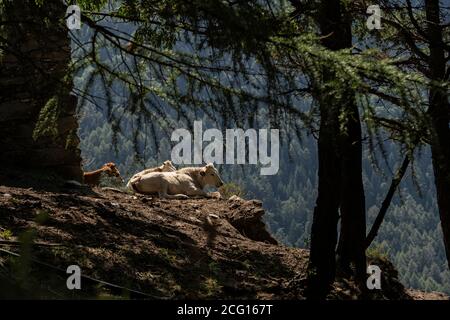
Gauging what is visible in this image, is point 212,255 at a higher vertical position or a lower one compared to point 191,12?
lower

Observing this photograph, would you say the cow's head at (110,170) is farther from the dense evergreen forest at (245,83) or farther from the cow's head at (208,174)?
the dense evergreen forest at (245,83)

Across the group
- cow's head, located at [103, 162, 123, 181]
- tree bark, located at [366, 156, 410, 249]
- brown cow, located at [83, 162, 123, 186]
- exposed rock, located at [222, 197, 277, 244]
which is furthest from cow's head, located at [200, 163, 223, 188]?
tree bark, located at [366, 156, 410, 249]

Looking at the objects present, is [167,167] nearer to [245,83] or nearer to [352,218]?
[352,218]

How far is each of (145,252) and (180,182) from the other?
6934 millimetres

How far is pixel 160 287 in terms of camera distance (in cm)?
766

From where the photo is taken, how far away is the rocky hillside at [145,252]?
745cm

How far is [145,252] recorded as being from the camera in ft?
28.8

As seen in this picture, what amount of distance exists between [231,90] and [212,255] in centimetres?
358

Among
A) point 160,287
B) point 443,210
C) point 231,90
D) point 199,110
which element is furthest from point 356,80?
point 443,210

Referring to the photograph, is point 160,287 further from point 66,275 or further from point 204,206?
point 204,206

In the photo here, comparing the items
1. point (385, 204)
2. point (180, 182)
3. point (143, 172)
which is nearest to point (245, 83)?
point (385, 204)

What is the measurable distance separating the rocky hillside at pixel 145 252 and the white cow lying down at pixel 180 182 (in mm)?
2422

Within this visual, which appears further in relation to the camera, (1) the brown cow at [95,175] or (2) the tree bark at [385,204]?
(1) the brown cow at [95,175]

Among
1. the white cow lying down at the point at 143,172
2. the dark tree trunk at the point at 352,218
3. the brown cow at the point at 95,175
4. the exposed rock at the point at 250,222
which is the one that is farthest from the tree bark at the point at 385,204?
the brown cow at the point at 95,175
